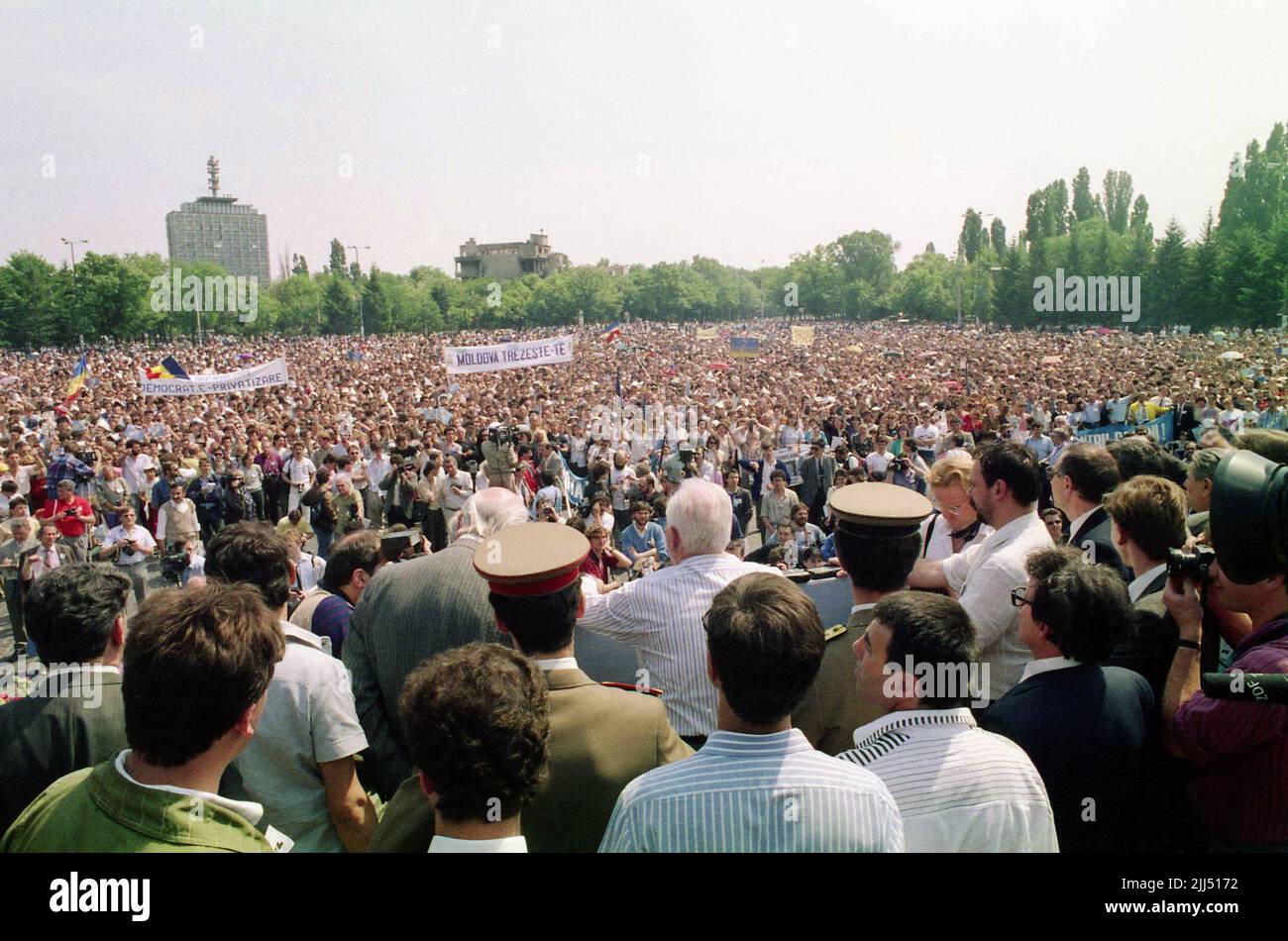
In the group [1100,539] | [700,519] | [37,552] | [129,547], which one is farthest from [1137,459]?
[37,552]

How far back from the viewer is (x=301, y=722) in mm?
2617

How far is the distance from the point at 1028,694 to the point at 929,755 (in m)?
0.67

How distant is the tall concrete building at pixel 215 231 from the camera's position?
121 meters

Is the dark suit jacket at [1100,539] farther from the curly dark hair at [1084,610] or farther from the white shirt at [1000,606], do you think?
the curly dark hair at [1084,610]

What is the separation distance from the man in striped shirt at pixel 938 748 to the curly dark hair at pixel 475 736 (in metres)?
0.84

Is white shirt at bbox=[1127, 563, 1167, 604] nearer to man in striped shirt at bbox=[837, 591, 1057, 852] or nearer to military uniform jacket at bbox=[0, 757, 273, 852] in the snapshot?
man in striped shirt at bbox=[837, 591, 1057, 852]

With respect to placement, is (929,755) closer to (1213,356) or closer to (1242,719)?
(1242,719)

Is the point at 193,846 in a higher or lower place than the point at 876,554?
lower

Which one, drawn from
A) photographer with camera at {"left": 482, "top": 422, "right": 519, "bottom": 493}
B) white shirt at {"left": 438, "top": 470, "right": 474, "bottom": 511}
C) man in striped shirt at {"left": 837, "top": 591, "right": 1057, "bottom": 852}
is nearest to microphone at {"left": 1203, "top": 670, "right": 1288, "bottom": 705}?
man in striped shirt at {"left": 837, "top": 591, "right": 1057, "bottom": 852}

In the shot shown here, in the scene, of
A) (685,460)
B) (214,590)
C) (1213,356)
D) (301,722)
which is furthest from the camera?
(1213,356)

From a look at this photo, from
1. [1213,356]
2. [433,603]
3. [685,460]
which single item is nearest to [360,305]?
[1213,356]

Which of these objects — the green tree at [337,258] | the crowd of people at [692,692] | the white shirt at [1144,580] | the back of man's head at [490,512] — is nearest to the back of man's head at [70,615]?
the crowd of people at [692,692]

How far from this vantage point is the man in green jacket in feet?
5.71
